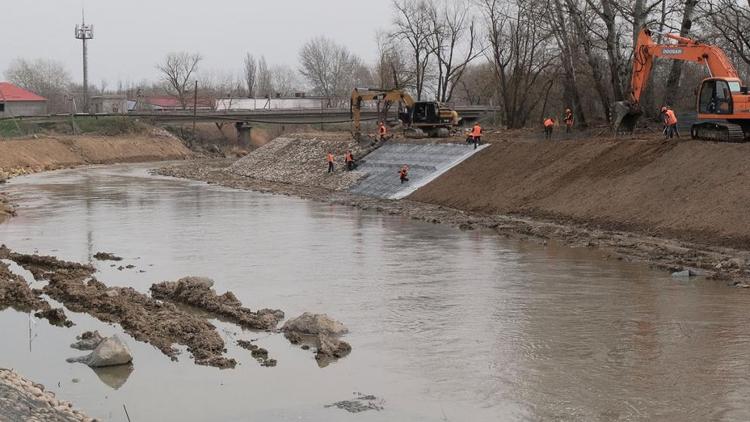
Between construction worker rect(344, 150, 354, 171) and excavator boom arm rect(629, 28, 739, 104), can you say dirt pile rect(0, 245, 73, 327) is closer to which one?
excavator boom arm rect(629, 28, 739, 104)

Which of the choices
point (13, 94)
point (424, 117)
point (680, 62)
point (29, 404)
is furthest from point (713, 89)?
point (13, 94)

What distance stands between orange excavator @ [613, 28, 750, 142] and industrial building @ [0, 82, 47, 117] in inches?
3820

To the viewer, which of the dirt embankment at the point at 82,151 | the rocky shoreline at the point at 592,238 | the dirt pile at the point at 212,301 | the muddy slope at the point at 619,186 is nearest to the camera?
the dirt pile at the point at 212,301

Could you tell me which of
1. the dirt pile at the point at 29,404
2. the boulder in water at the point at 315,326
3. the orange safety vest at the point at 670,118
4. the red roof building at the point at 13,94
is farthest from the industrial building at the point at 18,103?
the dirt pile at the point at 29,404

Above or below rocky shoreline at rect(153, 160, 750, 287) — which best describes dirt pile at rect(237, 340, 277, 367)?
below

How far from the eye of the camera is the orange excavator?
94.2ft

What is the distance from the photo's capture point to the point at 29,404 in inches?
388

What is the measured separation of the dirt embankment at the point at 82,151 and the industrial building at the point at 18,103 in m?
28.0

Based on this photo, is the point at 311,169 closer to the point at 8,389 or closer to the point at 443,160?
the point at 443,160

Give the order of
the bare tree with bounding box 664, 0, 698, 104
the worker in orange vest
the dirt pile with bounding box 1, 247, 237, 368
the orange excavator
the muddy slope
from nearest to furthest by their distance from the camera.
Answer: the dirt pile with bounding box 1, 247, 237, 368
the muddy slope
the orange excavator
the worker in orange vest
the bare tree with bounding box 664, 0, 698, 104

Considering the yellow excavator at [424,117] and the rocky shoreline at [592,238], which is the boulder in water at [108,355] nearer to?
the rocky shoreline at [592,238]

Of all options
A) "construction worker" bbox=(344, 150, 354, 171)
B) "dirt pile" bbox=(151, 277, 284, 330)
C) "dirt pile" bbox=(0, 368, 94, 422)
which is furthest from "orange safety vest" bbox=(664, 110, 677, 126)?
"dirt pile" bbox=(0, 368, 94, 422)

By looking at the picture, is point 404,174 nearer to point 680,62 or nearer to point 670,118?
point 680,62

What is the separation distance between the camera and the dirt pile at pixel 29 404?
369 inches
